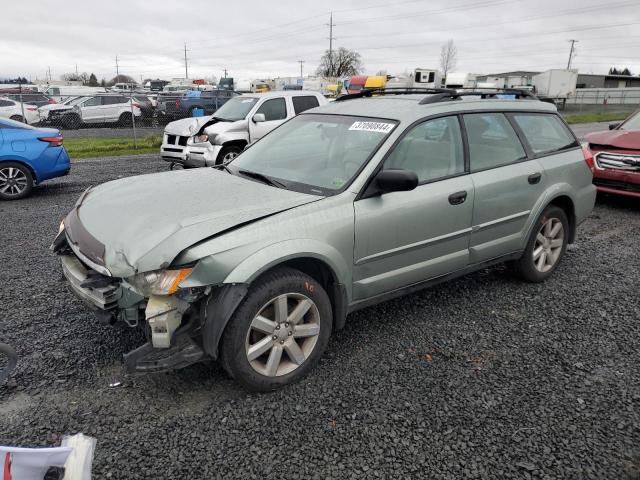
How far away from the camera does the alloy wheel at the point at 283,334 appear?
9.78 ft

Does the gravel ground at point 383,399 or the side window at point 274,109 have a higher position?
the side window at point 274,109

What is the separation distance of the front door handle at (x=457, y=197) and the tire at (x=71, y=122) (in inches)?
827

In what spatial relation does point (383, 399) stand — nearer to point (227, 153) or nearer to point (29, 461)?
point (29, 461)

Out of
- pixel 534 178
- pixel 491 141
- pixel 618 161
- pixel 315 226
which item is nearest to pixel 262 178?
pixel 315 226

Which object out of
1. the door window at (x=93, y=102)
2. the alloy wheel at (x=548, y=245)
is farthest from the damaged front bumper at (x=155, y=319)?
the door window at (x=93, y=102)

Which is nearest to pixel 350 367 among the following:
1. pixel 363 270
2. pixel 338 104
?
pixel 363 270

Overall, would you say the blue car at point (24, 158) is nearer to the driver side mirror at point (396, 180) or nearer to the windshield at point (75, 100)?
the driver side mirror at point (396, 180)

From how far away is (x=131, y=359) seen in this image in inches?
108

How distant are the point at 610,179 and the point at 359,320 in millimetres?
5832

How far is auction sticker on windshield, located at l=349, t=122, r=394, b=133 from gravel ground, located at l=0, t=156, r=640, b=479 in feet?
4.86

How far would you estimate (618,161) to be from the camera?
7.71 meters

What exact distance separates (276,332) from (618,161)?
6876mm

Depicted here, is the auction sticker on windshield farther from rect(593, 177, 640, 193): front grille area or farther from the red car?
rect(593, 177, 640, 193): front grille area

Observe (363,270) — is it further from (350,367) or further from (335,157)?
(335,157)
